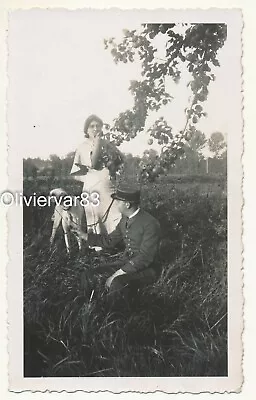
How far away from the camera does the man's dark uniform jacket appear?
1099 mm

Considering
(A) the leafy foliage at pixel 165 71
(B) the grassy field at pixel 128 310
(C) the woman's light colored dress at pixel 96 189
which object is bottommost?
(B) the grassy field at pixel 128 310

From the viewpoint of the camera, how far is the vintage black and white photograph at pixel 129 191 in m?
1.10

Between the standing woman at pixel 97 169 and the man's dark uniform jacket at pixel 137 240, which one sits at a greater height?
the standing woman at pixel 97 169

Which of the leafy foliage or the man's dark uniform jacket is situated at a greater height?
the leafy foliage

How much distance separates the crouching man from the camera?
1.10 metres

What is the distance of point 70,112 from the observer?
1.10 metres

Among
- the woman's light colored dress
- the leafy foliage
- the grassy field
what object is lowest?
the grassy field

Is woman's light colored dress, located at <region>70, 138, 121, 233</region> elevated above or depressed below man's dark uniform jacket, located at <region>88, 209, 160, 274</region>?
above

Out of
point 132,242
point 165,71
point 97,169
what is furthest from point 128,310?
point 165,71

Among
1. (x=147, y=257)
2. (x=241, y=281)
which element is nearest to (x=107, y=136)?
(x=147, y=257)

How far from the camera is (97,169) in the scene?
43.3 inches

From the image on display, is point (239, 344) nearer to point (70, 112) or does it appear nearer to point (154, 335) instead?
point (154, 335)

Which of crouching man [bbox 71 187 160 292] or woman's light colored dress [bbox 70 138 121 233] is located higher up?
woman's light colored dress [bbox 70 138 121 233]

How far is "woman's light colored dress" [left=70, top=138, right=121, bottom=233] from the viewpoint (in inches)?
43.3
